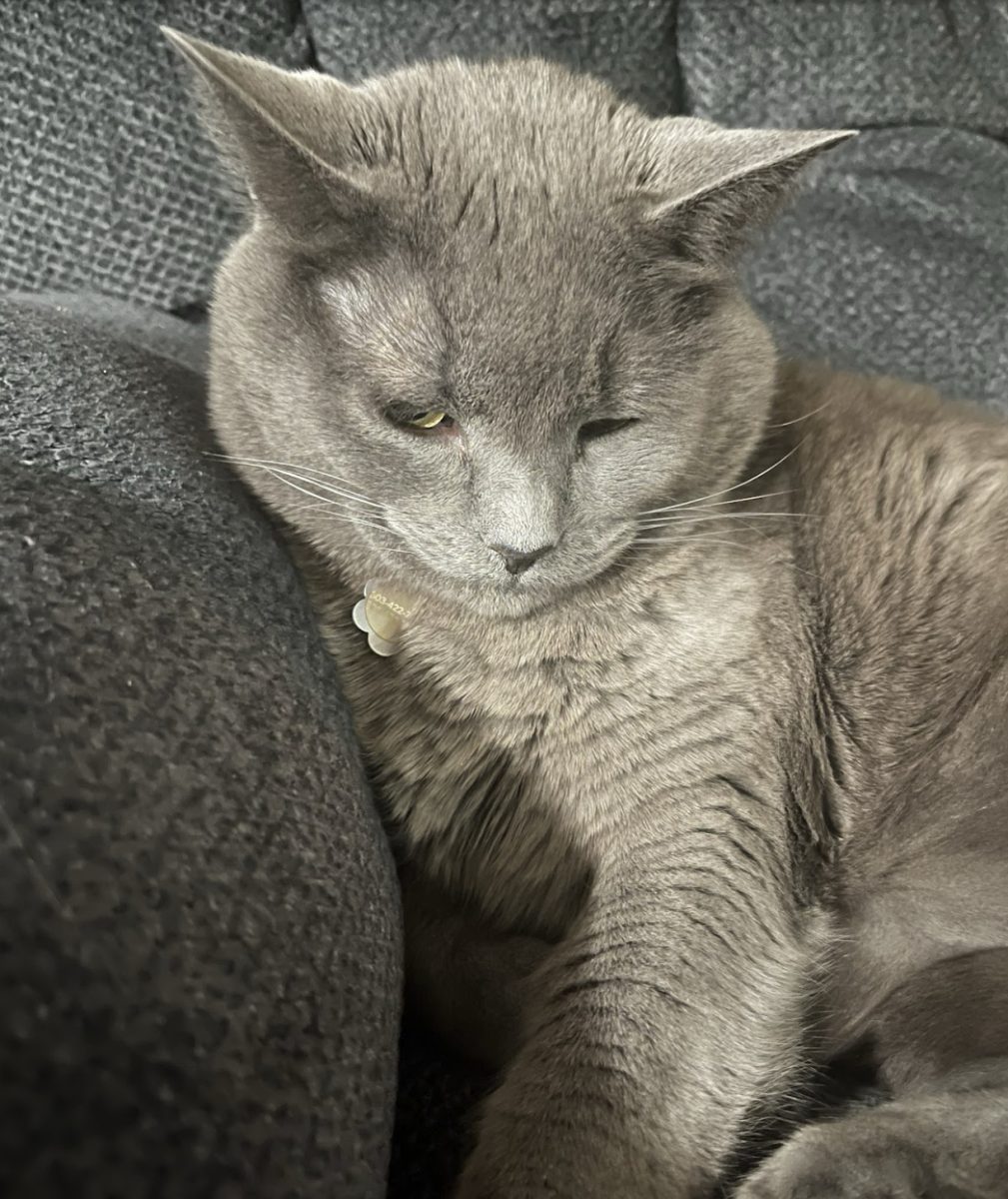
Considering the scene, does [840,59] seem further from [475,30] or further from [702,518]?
[702,518]

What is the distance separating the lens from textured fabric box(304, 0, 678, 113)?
140 centimetres

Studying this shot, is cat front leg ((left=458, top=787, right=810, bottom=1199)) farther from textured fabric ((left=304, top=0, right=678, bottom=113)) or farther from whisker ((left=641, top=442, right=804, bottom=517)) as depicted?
textured fabric ((left=304, top=0, right=678, bottom=113))

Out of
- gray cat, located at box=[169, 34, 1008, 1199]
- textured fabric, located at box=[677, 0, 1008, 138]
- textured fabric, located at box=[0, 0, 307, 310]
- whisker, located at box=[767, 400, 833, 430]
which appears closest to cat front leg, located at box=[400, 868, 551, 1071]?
gray cat, located at box=[169, 34, 1008, 1199]

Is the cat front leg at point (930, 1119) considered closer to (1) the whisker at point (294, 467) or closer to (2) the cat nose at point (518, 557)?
(2) the cat nose at point (518, 557)

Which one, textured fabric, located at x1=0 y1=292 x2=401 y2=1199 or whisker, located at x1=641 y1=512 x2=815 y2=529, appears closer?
textured fabric, located at x1=0 y1=292 x2=401 y2=1199

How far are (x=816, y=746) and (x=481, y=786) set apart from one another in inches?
12.9

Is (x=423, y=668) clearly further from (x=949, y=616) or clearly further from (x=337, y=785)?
(x=949, y=616)

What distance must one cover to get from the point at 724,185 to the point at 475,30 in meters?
0.79

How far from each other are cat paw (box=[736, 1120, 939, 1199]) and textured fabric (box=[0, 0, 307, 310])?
123cm

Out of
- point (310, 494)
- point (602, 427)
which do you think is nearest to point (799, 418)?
point (602, 427)

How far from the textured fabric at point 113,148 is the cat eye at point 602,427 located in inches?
28.2

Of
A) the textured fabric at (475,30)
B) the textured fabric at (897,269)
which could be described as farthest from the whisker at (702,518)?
the textured fabric at (475,30)

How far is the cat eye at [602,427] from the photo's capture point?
2.89ft

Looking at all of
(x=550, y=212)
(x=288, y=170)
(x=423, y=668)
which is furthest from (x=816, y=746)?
(x=288, y=170)
